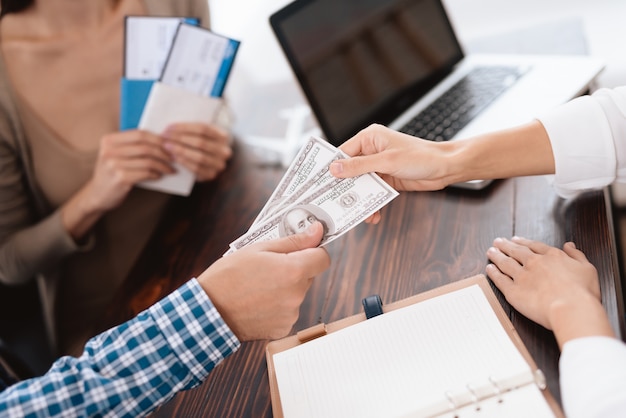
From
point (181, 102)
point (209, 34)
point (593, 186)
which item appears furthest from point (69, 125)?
point (593, 186)

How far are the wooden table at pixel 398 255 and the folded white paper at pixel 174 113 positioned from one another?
107 mm

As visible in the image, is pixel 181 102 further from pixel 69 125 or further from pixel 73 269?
pixel 73 269

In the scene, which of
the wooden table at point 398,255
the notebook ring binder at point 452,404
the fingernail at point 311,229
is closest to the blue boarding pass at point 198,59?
the wooden table at point 398,255

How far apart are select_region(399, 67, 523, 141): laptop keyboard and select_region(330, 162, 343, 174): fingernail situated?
1.24 feet

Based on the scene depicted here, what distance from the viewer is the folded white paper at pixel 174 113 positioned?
1068 millimetres

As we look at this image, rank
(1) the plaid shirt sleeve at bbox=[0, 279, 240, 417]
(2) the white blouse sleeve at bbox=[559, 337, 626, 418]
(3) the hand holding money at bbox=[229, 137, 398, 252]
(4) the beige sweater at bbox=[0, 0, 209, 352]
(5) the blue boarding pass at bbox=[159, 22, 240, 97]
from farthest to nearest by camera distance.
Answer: (4) the beige sweater at bbox=[0, 0, 209, 352] → (5) the blue boarding pass at bbox=[159, 22, 240, 97] → (3) the hand holding money at bbox=[229, 137, 398, 252] → (1) the plaid shirt sleeve at bbox=[0, 279, 240, 417] → (2) the white blouse sleeve at bbox=[559, 337, 626, 418]

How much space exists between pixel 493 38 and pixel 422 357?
106 cm

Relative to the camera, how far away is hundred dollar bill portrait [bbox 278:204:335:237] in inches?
30.8

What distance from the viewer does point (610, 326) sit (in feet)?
2.00

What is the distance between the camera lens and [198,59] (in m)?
1.06

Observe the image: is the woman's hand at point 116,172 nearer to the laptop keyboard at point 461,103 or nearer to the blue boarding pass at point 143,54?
the blue boarding pass at point 143,54

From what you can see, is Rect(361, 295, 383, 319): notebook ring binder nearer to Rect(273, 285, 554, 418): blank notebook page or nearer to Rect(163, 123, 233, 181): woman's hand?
Rect(273, 285, 554, 418): blank notebook page

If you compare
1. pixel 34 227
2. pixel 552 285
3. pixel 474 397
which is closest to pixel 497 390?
pixel 474 397

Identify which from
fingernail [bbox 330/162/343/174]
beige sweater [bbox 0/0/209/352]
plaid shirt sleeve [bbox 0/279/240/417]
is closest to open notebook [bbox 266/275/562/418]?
plaid shirt sleeve [bbox 0/279/240/417]
